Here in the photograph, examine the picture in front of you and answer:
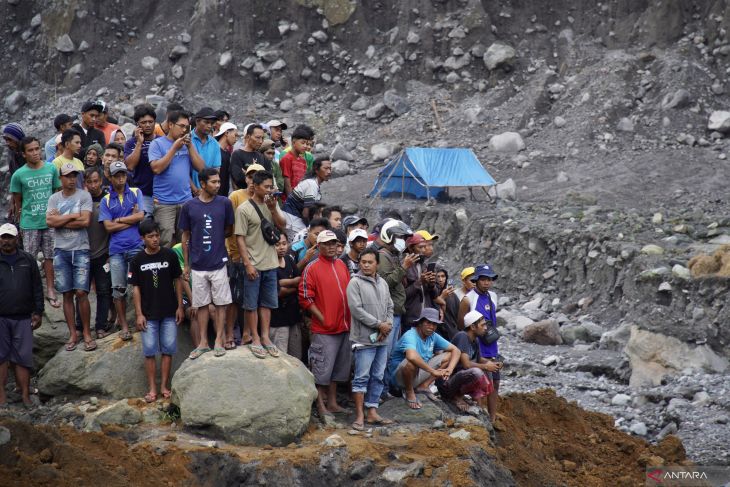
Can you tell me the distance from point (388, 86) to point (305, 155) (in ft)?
53.1

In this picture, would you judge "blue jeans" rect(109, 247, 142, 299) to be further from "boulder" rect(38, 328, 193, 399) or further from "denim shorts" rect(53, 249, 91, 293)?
"boulder" rect(38, 328, 193, 399)

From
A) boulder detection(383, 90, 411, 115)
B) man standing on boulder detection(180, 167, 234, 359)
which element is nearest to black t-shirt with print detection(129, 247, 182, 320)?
man standing on boulder detection(180, 167, 234, 359)

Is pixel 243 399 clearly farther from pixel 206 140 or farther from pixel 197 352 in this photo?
pixel 206 140

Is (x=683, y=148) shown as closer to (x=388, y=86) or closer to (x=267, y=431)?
(x=388, y=86)

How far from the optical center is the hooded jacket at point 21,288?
31.6 ft

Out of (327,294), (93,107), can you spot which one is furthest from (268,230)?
(93,107)

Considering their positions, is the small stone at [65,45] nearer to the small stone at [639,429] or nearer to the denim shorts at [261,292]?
the small stone at [639,429]

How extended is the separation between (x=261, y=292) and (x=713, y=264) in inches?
393

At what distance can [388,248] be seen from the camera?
1009 cm

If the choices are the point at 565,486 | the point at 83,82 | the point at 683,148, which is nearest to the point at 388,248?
the point at 565,486

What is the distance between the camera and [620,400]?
14.3 m

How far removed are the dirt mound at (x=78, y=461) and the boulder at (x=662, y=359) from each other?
338 inches

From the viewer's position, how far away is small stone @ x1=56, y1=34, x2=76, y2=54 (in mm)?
29062

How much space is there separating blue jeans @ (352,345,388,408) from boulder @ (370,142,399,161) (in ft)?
53.2
